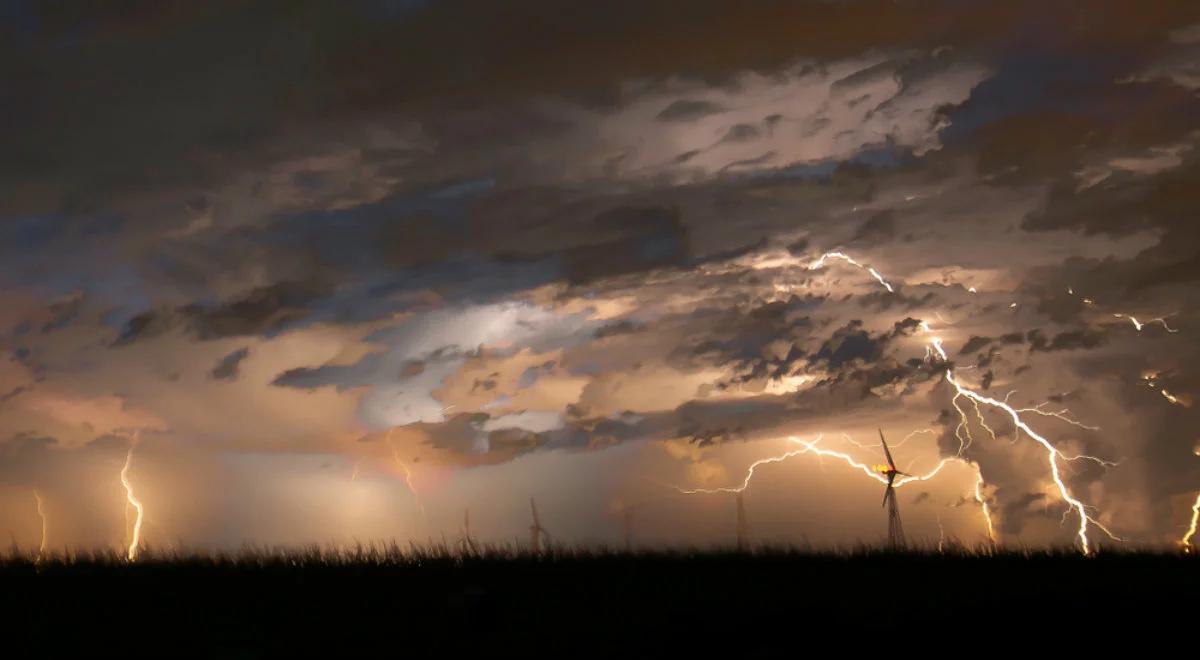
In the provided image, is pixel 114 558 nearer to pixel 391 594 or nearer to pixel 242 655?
pixel 391 594

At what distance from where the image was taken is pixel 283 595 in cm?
1828

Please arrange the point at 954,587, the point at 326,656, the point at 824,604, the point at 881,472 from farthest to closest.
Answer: the point at 881,472, the point at 954,587, the point at 824,604, the point at 326,656

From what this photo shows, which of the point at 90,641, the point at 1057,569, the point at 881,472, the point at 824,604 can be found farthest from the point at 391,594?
the point at 881,472

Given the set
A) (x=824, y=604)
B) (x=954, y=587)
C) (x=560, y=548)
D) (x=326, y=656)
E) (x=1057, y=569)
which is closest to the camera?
(x=326, y=656)

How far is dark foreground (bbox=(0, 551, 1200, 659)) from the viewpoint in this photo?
1381 cm

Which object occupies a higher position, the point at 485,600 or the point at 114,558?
the point at 114,558

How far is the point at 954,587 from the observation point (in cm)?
1739

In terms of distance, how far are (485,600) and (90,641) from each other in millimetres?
5357

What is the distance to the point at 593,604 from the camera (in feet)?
54.7

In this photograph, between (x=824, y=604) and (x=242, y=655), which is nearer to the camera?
(x=242, y=655)

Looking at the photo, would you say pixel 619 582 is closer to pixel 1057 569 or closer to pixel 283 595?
pixel 283 595

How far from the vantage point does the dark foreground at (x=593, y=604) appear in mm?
13812

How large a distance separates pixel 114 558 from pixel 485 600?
11.2m

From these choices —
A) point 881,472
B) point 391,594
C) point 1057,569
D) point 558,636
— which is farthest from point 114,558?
Answer: point 881,472
